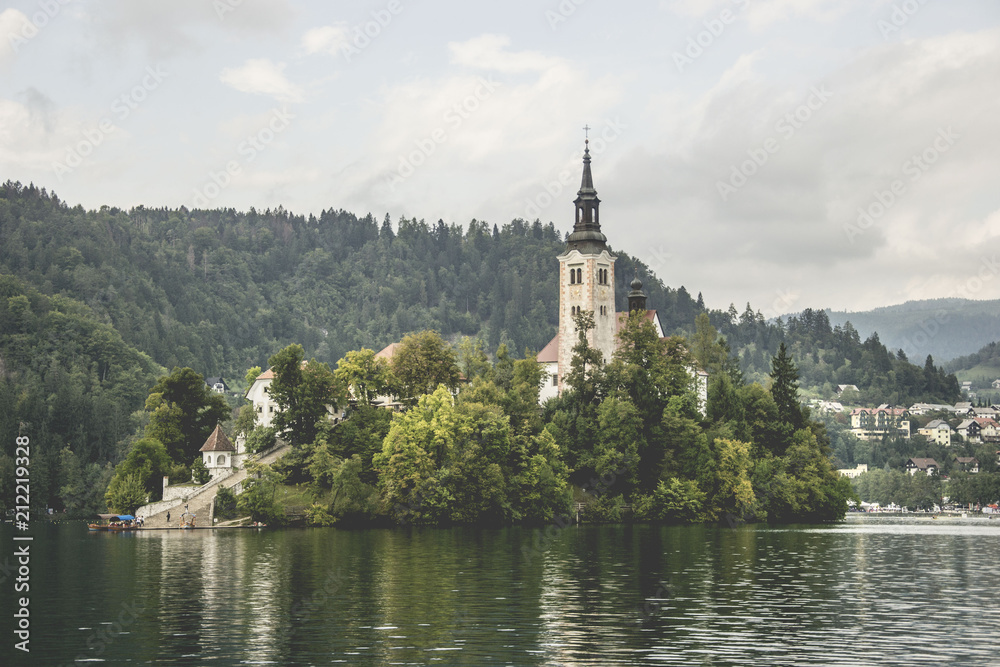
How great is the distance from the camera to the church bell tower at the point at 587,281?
124m

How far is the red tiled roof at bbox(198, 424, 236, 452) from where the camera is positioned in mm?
105438

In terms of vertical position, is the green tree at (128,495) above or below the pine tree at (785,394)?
A: below

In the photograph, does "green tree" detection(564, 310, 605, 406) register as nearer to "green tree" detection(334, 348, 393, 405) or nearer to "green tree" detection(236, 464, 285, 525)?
"green tree" detection(334, 348, 393, 405)

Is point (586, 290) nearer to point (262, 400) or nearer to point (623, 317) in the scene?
point (623, 317)

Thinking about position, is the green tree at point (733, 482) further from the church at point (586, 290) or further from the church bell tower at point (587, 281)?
the church bell tower at point (587, 281)

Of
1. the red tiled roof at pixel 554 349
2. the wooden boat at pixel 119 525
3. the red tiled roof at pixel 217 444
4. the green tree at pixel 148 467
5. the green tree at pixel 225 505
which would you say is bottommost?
the wooden boat at pixel 119 525

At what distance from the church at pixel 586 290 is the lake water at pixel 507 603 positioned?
4863cm

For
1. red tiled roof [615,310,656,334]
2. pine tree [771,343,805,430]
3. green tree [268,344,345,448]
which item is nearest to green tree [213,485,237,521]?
green tree [268,344,345,448]

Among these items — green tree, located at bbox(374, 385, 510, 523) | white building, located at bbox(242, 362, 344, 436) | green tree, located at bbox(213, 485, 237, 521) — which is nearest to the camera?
green tree, located at bbox(374, 385, 510, 523)

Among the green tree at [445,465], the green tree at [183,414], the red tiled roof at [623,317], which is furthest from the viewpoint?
the red tiled roof at [623,317]

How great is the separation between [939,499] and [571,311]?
97274 millimetres

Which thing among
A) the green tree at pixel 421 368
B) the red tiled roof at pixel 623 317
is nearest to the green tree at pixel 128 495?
the green tree at pixel 421 368

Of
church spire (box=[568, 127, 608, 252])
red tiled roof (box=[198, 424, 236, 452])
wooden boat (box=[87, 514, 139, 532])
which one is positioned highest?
church spire (box=[568, 127, 608, 252])

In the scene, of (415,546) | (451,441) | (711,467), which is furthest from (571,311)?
(415,546)
